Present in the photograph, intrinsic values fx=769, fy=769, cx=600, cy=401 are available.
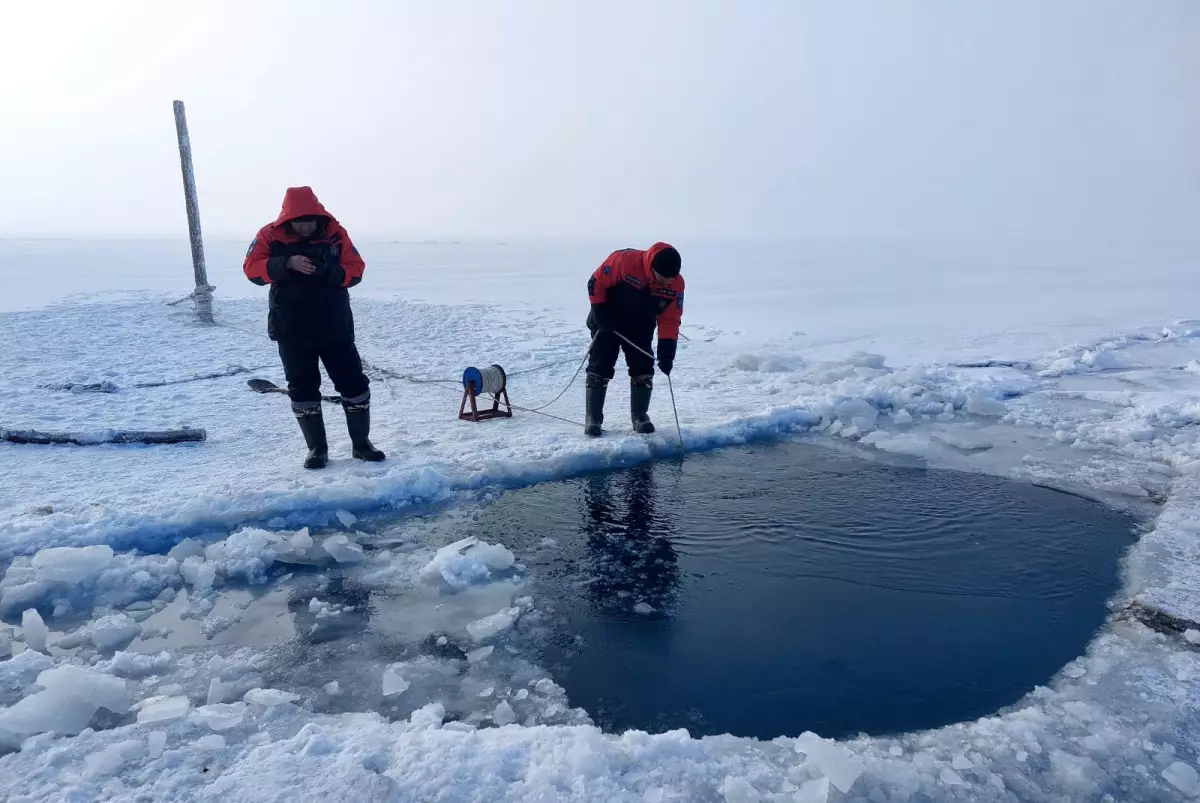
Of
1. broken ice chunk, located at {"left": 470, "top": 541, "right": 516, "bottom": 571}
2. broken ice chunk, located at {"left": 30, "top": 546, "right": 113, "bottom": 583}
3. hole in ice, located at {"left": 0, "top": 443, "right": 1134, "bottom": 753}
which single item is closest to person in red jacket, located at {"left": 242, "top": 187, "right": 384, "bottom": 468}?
hole in ice, located at {"left": 0, "top": 443, "right": 1134, "bottom": 753}

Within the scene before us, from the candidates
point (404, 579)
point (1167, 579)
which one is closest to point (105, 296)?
point (404, 579)

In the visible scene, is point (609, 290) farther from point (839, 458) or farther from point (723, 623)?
point (723, 623)

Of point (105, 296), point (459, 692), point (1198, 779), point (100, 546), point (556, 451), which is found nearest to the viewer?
point (1198, 779)

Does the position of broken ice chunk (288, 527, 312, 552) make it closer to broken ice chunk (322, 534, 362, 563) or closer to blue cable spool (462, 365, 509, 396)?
broken ice chunk (322, 534, 362, 563)

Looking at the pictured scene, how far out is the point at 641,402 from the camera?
6336mm

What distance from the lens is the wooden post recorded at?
38.0 ft

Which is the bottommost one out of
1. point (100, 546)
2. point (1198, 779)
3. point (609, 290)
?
point (1198, 779)

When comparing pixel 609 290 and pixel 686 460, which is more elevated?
pixel 609 290

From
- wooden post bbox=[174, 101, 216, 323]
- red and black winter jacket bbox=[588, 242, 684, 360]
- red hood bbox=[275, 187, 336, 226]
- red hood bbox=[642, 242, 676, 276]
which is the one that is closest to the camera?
red hood bbox=[275, 187, 336, 226]

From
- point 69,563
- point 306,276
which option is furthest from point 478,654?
point 306,276

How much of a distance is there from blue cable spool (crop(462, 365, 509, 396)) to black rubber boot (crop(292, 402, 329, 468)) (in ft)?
4.68

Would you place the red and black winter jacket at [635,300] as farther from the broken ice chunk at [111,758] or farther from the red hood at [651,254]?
the broken ice chunk at [111,758]

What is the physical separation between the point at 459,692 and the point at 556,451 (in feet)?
9.21

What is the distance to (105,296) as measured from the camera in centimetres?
1755
